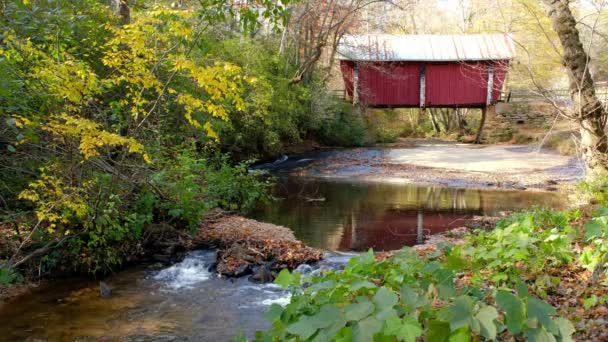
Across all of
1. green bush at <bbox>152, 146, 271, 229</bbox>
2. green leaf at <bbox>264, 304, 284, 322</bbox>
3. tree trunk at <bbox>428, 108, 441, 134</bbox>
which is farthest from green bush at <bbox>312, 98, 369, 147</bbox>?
green leaf at <bbox>264, 304, 284, 322</bbox>

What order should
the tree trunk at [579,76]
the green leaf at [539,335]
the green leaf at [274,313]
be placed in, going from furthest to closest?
the tree trunk at [579,76] → the green leaf at [274,313] → the green leaf at [539,335]

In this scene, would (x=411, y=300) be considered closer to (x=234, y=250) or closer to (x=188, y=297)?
(x=188, y=297)

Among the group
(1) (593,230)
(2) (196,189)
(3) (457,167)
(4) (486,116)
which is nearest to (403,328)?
(1) (593,230)

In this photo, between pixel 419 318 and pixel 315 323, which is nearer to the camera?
pixel 315 323

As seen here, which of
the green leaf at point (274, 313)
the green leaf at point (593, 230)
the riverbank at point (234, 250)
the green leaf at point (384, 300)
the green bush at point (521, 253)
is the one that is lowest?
the riverbank at point (234, 250)

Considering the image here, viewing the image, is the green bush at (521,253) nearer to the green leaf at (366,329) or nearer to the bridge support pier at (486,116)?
the green leaf at (366,329)

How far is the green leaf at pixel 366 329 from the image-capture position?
81.7 inches

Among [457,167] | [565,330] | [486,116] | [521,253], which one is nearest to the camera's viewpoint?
[565,330]

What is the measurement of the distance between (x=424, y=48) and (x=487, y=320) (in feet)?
104

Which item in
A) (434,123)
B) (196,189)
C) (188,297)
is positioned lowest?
(188,297)

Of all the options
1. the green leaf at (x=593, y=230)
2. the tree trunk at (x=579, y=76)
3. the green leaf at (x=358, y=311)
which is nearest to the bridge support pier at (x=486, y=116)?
the tree trunk at (x=579, y=76)

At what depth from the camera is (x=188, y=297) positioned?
24.5ft

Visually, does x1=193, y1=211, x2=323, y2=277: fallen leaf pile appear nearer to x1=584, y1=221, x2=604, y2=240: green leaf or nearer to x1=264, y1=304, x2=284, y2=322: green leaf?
x1=584, y1=221, x2=604, y2=240: green leaf

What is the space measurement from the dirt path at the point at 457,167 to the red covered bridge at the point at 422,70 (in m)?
3.56
